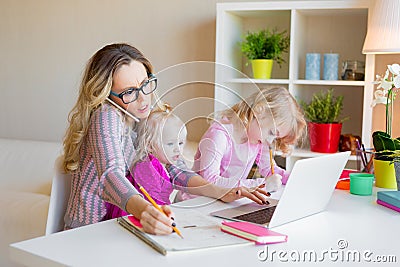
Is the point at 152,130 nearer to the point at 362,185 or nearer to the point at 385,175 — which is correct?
the point at 362,185

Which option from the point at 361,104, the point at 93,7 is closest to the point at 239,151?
the point at 361,104

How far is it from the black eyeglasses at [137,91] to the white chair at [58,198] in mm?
302

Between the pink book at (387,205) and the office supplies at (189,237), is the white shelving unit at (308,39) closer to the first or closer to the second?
the pink book at (387,205)

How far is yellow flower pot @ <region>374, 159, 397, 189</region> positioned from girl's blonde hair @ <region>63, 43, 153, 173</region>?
0.81 m

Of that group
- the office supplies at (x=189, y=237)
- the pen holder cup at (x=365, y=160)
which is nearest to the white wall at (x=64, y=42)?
the pen holder cup at (x=365, y=160)

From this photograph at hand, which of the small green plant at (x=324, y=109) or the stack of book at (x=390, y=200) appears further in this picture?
the small green plant at (x=324, y=109)

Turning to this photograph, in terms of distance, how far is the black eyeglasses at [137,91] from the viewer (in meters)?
1.52

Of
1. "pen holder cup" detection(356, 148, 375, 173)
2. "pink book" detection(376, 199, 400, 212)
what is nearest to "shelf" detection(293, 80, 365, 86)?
"pen holder cup" detection(356, 148, 375, 173)

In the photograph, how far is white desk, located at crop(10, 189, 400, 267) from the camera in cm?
114

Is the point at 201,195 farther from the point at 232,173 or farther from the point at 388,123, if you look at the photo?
the point at 388,123

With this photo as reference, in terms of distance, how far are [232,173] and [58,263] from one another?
22.4 inches

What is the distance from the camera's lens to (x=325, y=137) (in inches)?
112

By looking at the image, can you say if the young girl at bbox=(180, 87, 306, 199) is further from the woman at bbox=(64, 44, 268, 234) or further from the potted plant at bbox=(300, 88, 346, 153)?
the potted plant at bbox=(300, 88, 346, 153)

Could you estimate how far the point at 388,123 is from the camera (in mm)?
2027
